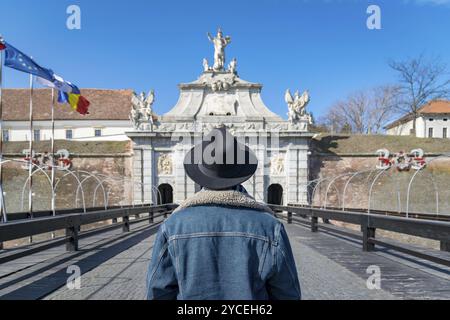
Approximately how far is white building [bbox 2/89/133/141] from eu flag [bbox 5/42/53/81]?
36.1m

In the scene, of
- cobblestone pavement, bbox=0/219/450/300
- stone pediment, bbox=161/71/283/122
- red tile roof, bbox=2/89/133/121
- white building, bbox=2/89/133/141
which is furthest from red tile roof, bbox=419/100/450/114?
cobblestone pavement, bbox=0/219/450/300

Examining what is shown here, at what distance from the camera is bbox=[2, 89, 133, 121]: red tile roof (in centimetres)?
5128

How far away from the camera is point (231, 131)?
3425 centimetres

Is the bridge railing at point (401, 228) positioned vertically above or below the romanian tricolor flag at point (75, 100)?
below

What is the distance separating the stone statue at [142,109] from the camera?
1372 inches

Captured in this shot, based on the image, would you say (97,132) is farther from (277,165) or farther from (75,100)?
(75,100)

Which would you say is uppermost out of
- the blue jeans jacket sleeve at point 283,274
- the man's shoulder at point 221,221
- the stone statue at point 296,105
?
the stone statue at point 296,105

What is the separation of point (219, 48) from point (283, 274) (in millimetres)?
36726

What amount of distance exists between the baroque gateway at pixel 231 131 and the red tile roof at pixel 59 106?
18.2m

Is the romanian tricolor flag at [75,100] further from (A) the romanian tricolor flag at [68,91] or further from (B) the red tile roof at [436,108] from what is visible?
(B) the red tile roof at [436,108]

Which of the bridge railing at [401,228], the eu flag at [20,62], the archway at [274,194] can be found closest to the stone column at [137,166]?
the archway at [274,194]

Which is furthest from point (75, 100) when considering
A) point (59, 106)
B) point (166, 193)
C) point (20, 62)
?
point (59, 106)

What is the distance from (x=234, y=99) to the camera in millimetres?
35906

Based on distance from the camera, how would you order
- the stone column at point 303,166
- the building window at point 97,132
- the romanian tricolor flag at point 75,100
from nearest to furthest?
1. the romanian tricolor flag at point 75,100
2. the stone column at point 303,166
3. the building window at point 97,132
